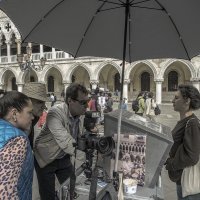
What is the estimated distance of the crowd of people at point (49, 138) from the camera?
1712 millimetres

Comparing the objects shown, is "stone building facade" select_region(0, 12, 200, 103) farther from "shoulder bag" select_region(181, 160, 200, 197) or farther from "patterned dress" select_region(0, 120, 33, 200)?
"patterned dress" select_region(0, 120, 33, 200)

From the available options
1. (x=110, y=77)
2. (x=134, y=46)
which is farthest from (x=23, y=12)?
(x=110, y=77)

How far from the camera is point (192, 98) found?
2.58 meters

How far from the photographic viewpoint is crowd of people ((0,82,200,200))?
171 cm

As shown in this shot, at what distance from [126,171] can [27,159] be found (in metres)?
0.72

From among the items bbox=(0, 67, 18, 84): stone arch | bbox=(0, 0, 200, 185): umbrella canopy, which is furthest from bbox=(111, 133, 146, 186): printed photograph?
bbox=(0, 67, 18, 84): stone arch

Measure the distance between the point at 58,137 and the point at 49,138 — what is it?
13.3 inches

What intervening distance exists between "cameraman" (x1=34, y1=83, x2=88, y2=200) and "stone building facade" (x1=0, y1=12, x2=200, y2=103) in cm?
2367

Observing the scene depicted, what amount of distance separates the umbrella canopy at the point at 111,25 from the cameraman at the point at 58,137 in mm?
534

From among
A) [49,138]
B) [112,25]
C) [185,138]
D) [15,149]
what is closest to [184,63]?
[112,25]

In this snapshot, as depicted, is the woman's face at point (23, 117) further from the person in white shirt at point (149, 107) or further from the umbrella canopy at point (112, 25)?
the person in white shirt at point (149, 107)

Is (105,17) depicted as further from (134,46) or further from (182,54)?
(182,54)

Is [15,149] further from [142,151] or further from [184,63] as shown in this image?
[184,63]

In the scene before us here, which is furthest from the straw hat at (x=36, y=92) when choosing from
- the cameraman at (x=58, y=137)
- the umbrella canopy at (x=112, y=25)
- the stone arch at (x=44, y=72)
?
the stone arch at (x=44, y=72)
